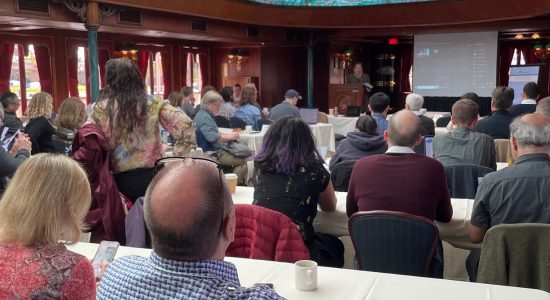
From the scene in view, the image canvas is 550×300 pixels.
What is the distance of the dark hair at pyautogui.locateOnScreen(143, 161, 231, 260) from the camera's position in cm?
122

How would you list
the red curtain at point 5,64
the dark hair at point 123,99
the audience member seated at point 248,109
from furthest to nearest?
the red curtain at point 5,64, the audience member seated at point 248,109, the dark hair at point 123,99

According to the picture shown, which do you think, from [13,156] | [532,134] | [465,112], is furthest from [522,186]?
[13,156]

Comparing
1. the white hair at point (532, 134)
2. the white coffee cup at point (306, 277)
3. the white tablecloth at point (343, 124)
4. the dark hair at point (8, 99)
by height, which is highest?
the dark hair at point (8, 99)

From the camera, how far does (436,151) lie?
452 centimetres

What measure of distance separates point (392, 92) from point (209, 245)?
15.6 metres

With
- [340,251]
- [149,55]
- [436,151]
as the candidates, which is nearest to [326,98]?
[149,55]

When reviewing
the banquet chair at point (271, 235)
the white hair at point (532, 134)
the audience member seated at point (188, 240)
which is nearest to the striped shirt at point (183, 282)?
the audience member seated at point (188, 240)

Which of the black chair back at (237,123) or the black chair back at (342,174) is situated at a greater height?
the black chair back at (237,123)

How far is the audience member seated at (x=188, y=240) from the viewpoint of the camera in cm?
121

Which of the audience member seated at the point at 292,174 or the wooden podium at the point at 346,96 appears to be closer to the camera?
the audience member seated at the point at 292,174

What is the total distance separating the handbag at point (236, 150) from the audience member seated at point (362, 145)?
2129 millimetres

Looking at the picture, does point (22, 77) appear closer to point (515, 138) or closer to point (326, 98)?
point (326, 98)

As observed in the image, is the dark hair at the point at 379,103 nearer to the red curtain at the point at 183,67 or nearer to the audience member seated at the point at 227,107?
the audience member seated at the point at 227,107

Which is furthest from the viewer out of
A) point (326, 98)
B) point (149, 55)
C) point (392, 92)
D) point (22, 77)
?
point (392, 92)
